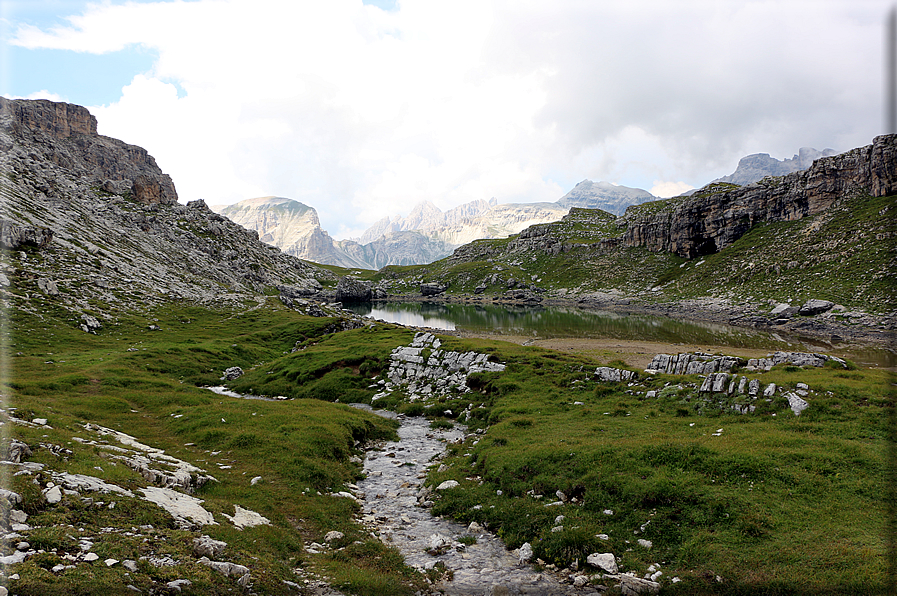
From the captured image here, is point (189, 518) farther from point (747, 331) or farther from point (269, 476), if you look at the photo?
point (747, 331)

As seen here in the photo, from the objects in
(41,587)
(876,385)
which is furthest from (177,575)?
(876,385)

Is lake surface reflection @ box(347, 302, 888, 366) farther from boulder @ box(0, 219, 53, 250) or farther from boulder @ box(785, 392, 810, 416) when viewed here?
boulder @ box(0, 219, 53, 250)

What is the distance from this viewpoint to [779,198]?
6053 inches

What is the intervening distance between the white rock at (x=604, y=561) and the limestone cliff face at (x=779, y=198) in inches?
6857

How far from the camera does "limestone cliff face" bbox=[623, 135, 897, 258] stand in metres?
126

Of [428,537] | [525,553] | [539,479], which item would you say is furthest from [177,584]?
[539,479]

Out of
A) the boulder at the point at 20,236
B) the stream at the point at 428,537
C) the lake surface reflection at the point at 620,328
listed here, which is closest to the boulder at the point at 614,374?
the stream at the point at 428,537

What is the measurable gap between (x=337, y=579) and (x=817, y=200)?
7454 inches

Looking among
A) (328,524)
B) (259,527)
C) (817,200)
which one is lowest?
(328,524)

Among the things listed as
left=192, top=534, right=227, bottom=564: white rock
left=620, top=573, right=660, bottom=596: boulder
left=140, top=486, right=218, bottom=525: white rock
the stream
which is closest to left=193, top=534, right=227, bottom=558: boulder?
left=192, top=534, right=227, bottom=564: white rock

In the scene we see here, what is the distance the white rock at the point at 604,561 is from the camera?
12.9 meters

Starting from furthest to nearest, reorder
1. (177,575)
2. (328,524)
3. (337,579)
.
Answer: (328,524) → (337,579) → (177,575)

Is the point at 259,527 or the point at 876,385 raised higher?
the point at 876,385

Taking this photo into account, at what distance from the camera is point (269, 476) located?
20984 mm
